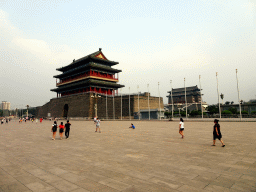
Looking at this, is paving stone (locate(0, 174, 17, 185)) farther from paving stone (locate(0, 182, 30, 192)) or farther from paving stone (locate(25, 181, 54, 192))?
paving stone (locate(25, 181, 54, 192))

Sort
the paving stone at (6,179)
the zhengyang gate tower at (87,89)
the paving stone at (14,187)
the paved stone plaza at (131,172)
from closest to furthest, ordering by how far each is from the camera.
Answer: the paving stone at (14,187) < the paved stone plaza at (131,172) < the paving stone at (6,179) < the zhengyang gate tower at (87,89)

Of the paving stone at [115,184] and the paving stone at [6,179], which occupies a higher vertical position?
the paving stone at [6,179]

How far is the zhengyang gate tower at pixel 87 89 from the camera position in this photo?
160 ft

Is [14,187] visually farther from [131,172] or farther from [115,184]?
[131,172]

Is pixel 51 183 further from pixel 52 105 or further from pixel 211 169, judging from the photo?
pixel 52 105

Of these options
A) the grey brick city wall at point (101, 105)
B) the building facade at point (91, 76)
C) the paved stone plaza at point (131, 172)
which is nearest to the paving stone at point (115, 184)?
the paved stone plaza at point (131, 172)

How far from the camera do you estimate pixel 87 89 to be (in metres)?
53.6

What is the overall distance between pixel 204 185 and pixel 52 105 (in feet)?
213

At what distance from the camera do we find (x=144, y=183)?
177 inches

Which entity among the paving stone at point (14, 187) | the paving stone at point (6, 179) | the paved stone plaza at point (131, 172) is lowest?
the paved stone plaza at point (131, 172)

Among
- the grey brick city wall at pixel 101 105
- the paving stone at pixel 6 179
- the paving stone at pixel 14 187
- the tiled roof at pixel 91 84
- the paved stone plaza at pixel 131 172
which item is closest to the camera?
the paving stone at pixel 14 187

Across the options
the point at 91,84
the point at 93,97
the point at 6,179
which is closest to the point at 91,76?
the point at 91,84

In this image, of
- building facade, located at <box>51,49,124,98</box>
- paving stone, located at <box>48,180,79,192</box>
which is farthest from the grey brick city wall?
paving stone, located at <box>48,180,79,192</box>

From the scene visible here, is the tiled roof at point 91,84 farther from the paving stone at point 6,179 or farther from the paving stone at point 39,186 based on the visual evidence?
the paving stone at point 39,186
